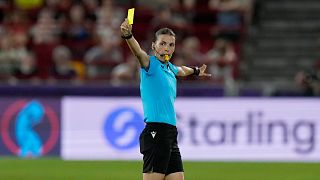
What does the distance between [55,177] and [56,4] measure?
8.27 meters

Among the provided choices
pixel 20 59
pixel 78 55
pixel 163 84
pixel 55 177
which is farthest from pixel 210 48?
pixel 163 84

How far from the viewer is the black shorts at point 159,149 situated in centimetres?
818

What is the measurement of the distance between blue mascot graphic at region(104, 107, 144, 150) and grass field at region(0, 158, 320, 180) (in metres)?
0.72

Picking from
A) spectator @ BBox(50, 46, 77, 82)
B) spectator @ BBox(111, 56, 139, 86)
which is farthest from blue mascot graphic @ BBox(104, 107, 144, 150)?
spectator @ BBox(50, 46, 77, 82)

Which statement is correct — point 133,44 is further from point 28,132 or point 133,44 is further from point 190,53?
point 190,53

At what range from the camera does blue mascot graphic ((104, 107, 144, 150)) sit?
647 inches

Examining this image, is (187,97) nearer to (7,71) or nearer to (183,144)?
(183,144)

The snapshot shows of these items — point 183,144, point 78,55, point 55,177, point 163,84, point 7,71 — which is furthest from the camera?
point 78,55

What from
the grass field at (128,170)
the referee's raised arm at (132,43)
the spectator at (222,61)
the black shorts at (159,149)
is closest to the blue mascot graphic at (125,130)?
the grass field at (128,170)

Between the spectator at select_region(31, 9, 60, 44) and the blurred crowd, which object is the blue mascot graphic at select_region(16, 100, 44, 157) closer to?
the blurred crowd

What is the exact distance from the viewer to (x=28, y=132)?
54.8 ft

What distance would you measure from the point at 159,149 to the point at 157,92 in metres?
0.51

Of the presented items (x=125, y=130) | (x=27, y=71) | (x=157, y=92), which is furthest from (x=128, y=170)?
(x=157, y=92)

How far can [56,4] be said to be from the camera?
67.9ft
